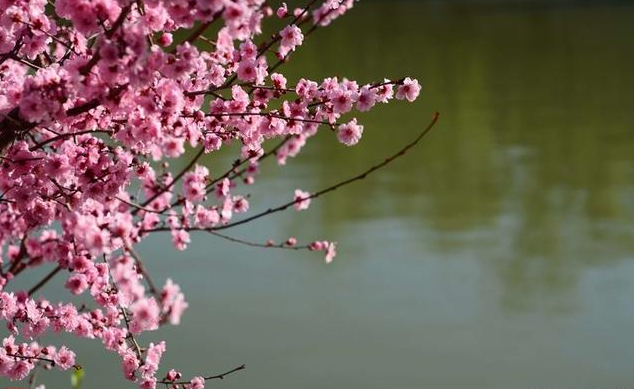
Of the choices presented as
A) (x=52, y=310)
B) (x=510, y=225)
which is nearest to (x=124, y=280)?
(x=52, y=310)

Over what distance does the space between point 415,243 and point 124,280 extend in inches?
178

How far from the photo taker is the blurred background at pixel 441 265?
13.5ft

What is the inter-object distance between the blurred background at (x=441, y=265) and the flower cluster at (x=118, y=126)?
185cm

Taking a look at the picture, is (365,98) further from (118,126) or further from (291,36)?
(118,126)

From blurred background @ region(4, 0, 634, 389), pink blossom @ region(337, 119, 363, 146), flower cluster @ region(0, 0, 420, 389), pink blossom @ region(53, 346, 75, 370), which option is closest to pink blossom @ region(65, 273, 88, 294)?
flower cluster @ region(0, 0, 420, 389)

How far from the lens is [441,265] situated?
5332 mm

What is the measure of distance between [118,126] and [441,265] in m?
3.65

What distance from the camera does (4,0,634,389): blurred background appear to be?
162 inches

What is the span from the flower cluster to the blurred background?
1.85 meters

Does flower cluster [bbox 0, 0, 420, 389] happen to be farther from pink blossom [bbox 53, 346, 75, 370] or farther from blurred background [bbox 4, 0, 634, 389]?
blurred background [bbox 4, 0, 634, 389]

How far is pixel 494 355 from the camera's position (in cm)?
418

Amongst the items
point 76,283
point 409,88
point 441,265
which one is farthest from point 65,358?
point 441,265

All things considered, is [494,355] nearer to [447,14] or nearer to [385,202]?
[385,202]

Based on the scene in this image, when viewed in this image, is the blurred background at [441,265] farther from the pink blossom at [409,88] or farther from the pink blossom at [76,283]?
the pink blossom at [76,283]
